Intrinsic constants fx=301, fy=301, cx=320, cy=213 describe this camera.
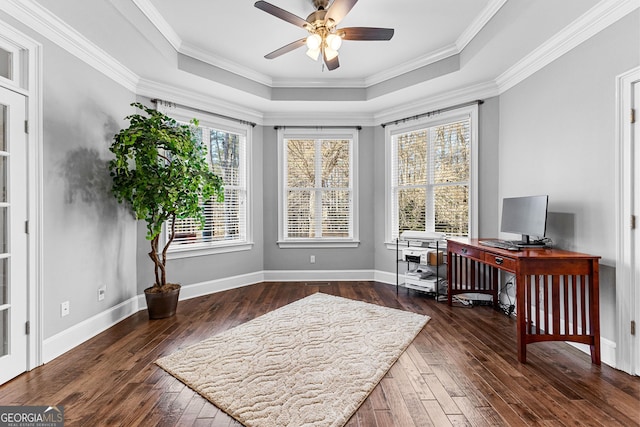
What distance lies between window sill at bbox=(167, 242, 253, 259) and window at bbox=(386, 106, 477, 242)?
88.0 inches

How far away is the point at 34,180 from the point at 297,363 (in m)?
2.41

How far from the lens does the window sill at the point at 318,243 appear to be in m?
4.75

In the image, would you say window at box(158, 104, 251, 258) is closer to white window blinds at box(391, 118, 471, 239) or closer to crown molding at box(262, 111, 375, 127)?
crown molding at box(262, 111, 375, 127)

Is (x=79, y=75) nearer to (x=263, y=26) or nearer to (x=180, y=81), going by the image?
(x=180, y=81)

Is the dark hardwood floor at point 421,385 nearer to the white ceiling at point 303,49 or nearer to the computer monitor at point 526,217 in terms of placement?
the computer monitor at point 526,217

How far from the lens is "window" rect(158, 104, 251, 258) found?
394cm

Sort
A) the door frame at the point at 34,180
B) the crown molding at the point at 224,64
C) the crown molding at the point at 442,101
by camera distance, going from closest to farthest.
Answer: the door frame at the point at 34,180
the crown molding at the point at 224,64
the crown molding at the point at 442,101

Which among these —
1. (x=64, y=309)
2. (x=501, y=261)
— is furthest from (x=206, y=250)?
(x=501, y=261)

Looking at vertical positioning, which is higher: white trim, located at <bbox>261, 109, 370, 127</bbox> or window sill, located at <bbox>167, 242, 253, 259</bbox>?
white trim, located at <bbox>261, 109, 370, 127</bbox>

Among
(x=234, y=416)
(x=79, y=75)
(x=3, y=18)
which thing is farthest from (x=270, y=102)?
(x=234, y=416)

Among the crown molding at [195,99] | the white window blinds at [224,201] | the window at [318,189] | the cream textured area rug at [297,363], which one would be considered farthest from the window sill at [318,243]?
the crown molding at [195,99]

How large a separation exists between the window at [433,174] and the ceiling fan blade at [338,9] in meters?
2.31

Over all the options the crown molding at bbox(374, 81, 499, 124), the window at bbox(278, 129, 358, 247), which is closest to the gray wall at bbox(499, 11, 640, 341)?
the crown molding at bbox(374, 81, 499, 124)

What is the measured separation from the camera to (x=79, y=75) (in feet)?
8.83
